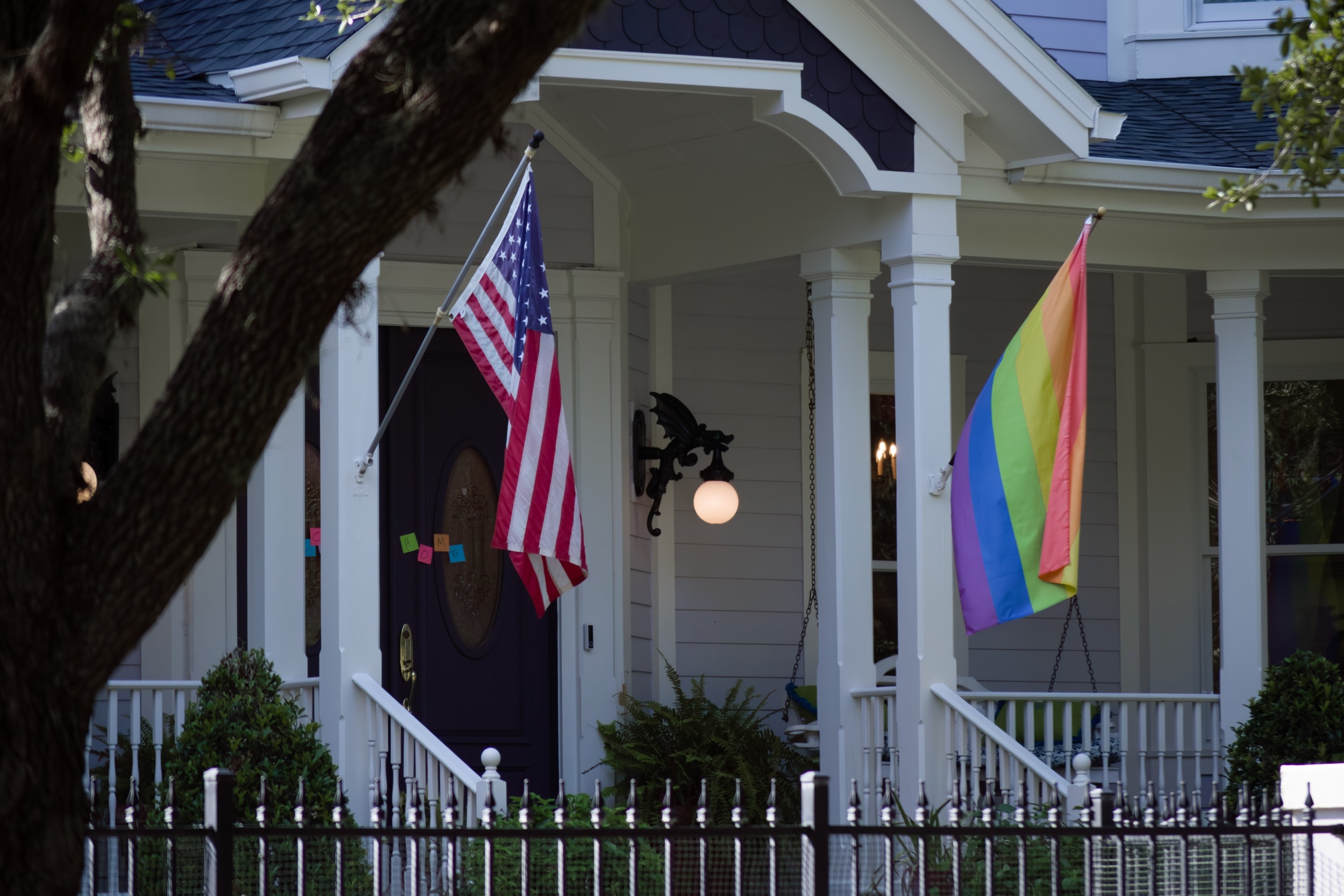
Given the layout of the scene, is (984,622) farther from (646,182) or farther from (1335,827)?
(646,182)

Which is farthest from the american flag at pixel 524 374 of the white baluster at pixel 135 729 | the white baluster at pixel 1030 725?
the white baluster at pixel 1030 725

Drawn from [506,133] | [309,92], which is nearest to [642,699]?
[309,92]

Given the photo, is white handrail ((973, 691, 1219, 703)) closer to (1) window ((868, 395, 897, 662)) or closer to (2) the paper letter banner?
(2) the paper letter banner

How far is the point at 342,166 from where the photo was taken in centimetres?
356

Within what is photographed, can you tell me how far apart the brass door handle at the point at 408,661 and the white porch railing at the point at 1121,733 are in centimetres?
295

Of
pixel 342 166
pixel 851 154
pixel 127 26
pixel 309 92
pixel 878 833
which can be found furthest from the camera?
pixel 851 154

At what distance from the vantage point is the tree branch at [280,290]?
3520mm

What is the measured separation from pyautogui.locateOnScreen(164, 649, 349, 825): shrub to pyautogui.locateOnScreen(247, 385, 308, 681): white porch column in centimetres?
74

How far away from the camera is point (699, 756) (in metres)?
9.66

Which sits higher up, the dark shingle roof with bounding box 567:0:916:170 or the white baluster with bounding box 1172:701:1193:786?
the dark shingle roof with bounding box 567:0:916:170

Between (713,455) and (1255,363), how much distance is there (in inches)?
121

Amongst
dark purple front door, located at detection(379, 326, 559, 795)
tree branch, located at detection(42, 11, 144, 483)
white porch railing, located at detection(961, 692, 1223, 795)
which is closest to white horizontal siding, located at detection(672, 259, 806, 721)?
dark purple front door, located at detection(379, 326, 559, 795)

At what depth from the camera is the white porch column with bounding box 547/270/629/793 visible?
1000 cm

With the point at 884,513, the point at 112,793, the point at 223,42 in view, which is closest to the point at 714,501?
the point at 884,513
